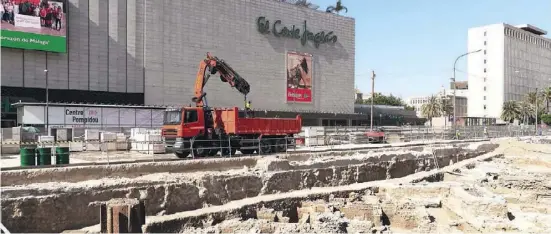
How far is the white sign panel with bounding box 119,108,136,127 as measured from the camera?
40.2 meters

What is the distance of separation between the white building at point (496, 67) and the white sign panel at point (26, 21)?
3310 inches

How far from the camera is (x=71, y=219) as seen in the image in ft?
40.9

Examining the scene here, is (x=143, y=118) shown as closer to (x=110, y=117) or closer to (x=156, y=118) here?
(x=156, y=118)

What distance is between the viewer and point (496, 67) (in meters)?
99.9

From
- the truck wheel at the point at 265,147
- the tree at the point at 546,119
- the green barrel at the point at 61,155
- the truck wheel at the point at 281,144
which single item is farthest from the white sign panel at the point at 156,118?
the tree at the point at 546,119

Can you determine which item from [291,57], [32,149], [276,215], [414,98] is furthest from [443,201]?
[414,98]

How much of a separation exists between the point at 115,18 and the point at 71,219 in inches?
1587

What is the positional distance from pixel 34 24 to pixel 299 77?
35441 mm

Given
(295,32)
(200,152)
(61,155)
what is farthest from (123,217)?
(295,32)

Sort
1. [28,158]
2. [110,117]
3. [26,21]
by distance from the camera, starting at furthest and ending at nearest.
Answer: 1. [26,21]
2. [110,117]
3. [28,158]

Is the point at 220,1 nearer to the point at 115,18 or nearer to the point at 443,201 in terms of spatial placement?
the point at 115,18

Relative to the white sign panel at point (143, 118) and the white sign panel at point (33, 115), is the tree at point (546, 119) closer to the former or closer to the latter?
the white sign panel at point (143, 118)

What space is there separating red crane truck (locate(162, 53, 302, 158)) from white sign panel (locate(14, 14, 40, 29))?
2442 cm

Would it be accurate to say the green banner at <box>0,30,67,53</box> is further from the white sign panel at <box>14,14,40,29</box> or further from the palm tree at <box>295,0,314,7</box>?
the palm tree at <box>295,0,314,7</box>
